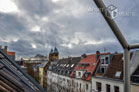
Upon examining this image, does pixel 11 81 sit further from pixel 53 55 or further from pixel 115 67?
pixel 53 55

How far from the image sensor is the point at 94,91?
1802cm

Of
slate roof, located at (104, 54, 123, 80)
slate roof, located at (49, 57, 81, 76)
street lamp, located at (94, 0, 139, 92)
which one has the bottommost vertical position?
slate roof, located at (49, 57, 81, 76)

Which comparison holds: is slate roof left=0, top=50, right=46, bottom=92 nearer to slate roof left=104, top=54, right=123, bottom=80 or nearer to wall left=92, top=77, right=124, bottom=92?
wall left=92, top=77, right=124, bottom=92

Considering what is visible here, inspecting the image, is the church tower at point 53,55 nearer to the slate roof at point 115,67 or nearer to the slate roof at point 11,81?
the slate roof at point 115,67

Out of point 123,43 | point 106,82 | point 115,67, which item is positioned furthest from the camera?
point 115,67

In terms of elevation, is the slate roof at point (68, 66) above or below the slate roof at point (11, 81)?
below

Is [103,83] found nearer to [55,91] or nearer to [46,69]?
[55,91]

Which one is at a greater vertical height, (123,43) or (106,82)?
(123,43)

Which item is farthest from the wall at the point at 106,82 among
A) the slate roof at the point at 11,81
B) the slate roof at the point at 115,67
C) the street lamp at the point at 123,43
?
the street lamp at the point at 123,43

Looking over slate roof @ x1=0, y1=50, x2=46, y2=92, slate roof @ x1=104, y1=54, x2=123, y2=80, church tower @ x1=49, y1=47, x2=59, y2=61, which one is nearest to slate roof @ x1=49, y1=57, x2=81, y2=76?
slate roof @ x1=104, y1=54, x2=123, y2=80

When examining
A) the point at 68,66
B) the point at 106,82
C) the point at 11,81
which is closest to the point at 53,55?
the point at 68,66

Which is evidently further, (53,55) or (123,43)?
(53,55)

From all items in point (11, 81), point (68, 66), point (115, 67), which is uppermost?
point (11, 81)

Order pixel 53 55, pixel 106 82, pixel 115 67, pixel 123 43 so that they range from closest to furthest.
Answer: pixel 123 43 → pixel 106 82 → pixel 115 67 → pixel 53 55
